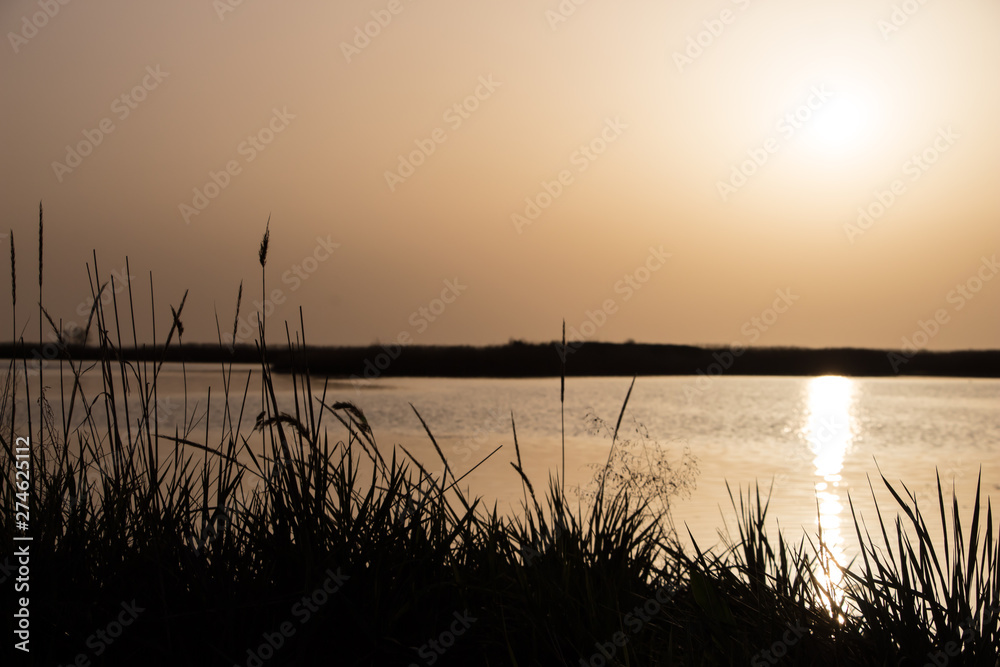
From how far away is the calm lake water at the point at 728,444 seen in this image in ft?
24.3

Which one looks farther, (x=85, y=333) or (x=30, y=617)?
(x=85, y=333)

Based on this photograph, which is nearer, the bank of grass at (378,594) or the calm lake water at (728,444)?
the bank of grass at (378,594)

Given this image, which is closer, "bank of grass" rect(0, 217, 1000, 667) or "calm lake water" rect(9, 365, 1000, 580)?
"bank of grass" rect(0, 217, 1000, 667)

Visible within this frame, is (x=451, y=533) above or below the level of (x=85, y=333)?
below

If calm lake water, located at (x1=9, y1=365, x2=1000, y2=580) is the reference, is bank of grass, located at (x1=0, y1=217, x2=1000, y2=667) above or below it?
above

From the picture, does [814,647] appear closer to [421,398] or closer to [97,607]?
[97,607]

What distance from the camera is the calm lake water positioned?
7422 mm

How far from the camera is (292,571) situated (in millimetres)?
2365

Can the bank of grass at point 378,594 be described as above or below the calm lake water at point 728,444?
above

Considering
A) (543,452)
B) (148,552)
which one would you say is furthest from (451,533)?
(543,452)

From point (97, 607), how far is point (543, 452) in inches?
376

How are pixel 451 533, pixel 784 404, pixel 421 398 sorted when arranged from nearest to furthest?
pixel 451 533 < pixel 421 398 < pixel 784 404

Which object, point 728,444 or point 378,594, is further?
point 728,444

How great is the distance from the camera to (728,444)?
45.3 ft
